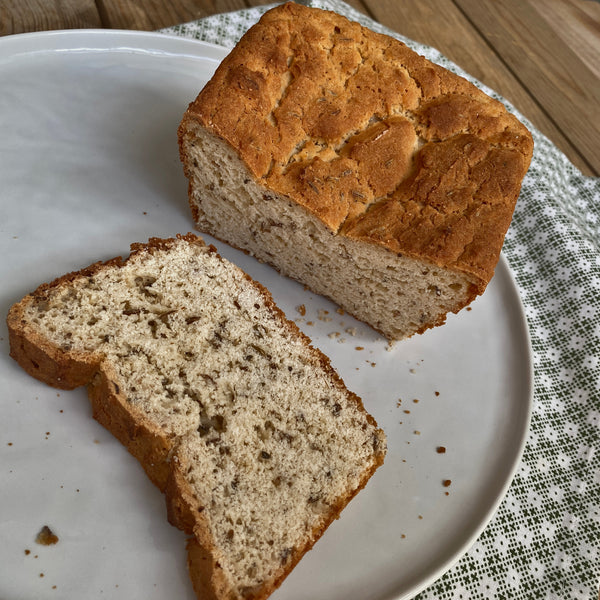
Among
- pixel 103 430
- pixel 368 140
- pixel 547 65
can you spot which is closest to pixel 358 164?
pixel 368 140

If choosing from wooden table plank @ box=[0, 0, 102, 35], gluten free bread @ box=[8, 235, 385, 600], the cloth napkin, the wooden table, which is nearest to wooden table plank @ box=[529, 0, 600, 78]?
the wooden table

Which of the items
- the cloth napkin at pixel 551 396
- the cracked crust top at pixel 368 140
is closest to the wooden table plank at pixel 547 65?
the cloth napkin at pixel 551 396

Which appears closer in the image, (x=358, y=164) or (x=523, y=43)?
(x=358, y=164)

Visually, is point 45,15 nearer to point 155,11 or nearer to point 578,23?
point 155,11

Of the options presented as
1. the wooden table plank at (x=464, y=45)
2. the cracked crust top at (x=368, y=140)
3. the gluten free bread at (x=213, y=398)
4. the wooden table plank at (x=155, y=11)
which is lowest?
the gluten free bread at (x=213, y=398)

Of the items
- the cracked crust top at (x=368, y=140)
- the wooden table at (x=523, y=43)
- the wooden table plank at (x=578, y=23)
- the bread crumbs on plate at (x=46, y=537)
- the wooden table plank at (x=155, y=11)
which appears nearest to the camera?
the bread crumbs on plate at (x=46, y=537)

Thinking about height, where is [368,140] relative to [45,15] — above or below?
above

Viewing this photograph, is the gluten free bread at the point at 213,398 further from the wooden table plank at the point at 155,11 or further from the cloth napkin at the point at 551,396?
the wooden table plank at the point at 155,11

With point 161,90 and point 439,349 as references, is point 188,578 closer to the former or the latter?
point 439,349

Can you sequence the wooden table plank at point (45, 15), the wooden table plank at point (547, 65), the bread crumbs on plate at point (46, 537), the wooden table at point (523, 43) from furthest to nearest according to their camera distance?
the wooden table plank at point (547, 65), the wooden table at point (523, 43), the wooden table plank at point (45, 15), the bread crumbs on plate at point (46, 537)
